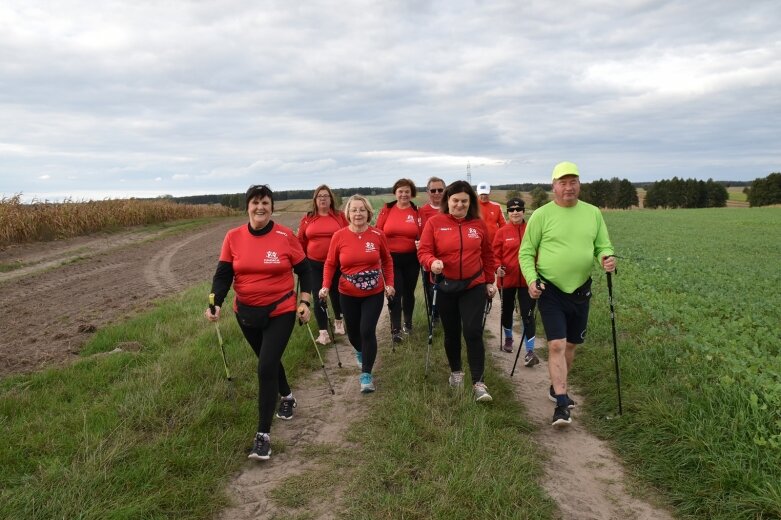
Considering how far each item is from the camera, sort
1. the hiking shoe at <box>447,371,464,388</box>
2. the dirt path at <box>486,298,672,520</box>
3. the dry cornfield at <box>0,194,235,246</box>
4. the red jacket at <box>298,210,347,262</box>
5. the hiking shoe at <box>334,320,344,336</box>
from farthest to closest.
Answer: the dry cornfield at <box>0,194,235,246</box>, the hiking shoe at <box>334,320,344,336</box>, the red jacket at <box>298,210,347,262</box>, the hiking shoe at <box>447,371,464,388</box>, the dirt path at <box>486,298,672,520</box>

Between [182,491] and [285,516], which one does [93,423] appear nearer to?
[182,491]

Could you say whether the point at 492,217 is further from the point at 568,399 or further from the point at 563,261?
the point at 568,399

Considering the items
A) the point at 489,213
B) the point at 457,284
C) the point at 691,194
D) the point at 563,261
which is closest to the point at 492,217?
the point at 489,213

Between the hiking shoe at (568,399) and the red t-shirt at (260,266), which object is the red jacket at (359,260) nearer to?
the red t-shirt at (260,266)

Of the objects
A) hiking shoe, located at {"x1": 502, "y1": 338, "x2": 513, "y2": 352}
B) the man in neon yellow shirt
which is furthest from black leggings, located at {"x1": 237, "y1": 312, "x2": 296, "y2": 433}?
hiking shoe, located at {"x1": 502, "y1": 338, "x2": 513, "y2": 352}

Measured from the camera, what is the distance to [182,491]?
3746 millimetres

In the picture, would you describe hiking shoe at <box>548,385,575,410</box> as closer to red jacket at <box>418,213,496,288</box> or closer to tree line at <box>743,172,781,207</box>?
red jacket at <box>418,213,496,288</box>

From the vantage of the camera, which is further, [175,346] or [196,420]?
[175,346]

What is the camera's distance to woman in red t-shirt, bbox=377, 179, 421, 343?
25.1 feet

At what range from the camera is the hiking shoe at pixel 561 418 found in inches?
194

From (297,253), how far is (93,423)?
250cm

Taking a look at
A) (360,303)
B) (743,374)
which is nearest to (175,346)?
(360,303)

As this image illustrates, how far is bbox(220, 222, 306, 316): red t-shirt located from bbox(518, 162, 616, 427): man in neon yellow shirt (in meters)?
2.50

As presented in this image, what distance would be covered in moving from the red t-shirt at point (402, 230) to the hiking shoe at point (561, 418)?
3.51 metres
